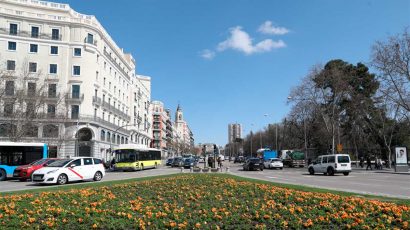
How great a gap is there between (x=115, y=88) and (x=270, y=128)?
182 feet

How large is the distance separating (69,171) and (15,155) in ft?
31.5

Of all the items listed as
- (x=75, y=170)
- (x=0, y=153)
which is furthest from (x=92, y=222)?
(x=0, y=153)

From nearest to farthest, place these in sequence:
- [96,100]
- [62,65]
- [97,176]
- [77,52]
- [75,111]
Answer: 1. [97,176]
2. [75,111]
3. [62,65]
4. [77,52]
5. [96,100]

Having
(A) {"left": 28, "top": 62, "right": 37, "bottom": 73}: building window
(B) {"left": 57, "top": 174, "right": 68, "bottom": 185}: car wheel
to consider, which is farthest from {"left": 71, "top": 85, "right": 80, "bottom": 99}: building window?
(B) {"left": 57, "top": 174, "right": 68, "bottom": 185}: car wheel

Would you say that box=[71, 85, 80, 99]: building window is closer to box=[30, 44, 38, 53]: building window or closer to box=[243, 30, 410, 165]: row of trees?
box=[30, 44, 38, 53]: building window

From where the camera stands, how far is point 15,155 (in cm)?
3052

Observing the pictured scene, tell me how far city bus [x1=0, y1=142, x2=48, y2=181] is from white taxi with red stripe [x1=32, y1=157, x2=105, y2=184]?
7.61 m

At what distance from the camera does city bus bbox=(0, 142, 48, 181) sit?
2966cm

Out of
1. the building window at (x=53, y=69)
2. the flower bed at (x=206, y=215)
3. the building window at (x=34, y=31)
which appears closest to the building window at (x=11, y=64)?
the building window at (x=34, y=31)

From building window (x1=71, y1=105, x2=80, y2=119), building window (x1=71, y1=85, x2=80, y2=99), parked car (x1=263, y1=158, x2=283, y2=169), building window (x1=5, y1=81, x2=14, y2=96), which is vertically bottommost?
parked car (x1=263, y1=158, x2=283, y2=169)

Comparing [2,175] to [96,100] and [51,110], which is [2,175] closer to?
[51,110]

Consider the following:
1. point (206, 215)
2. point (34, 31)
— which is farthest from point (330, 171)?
point (34, 31)

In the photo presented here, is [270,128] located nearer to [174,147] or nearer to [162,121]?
[162,121]

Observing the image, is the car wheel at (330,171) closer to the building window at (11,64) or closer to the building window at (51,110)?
the building window at (51,110)
